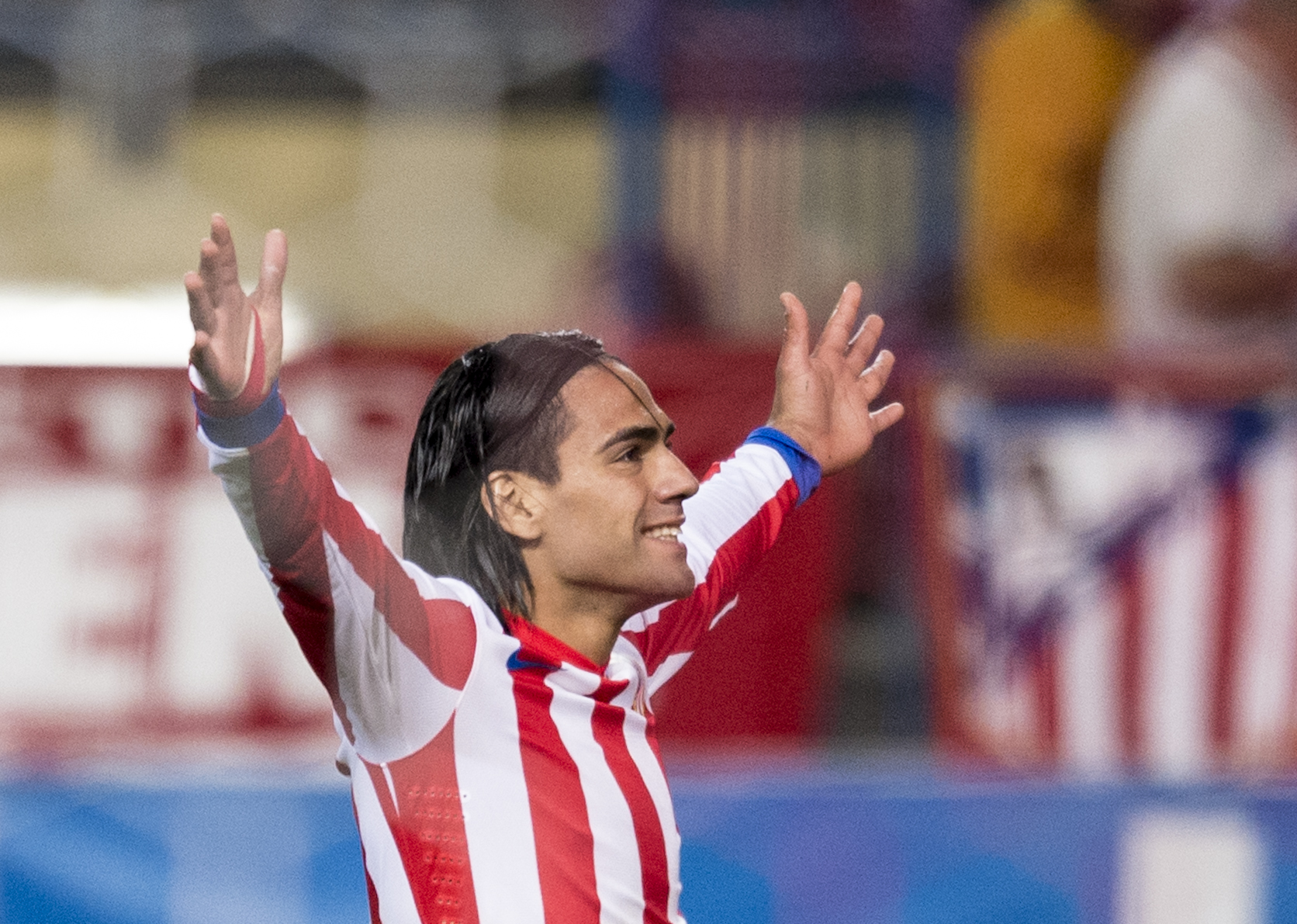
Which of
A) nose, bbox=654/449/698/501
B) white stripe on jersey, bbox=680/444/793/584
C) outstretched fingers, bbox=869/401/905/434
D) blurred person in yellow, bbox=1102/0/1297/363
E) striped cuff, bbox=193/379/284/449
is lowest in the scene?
white stripe on jersey, bbox=680/444/793/584

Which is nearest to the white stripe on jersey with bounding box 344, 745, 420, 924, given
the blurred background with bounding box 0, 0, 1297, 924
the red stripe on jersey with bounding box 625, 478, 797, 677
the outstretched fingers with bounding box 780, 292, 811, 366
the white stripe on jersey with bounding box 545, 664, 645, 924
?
the white stripe on jersey with bounding box 545, 664, 645, 924

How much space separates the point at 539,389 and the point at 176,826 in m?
1.74

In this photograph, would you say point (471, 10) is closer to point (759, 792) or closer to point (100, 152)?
point (100, 152)

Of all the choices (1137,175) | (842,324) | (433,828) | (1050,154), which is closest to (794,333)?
(842,324)

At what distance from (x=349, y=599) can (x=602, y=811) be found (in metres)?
0.24

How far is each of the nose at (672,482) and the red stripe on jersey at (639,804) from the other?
0.17 m

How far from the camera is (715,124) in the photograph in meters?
5.32

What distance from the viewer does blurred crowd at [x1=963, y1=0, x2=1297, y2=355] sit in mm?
3814

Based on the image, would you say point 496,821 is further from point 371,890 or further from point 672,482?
point 672,482

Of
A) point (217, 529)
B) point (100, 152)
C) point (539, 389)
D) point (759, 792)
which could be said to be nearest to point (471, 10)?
point (100, 152)

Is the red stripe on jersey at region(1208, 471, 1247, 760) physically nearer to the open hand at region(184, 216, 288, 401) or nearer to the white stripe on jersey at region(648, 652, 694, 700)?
the white stripe on jersey at region(648, 652, 694, 700)

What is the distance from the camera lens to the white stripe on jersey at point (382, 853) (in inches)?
48.5

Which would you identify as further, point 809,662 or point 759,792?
point 809,662

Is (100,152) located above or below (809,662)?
above
